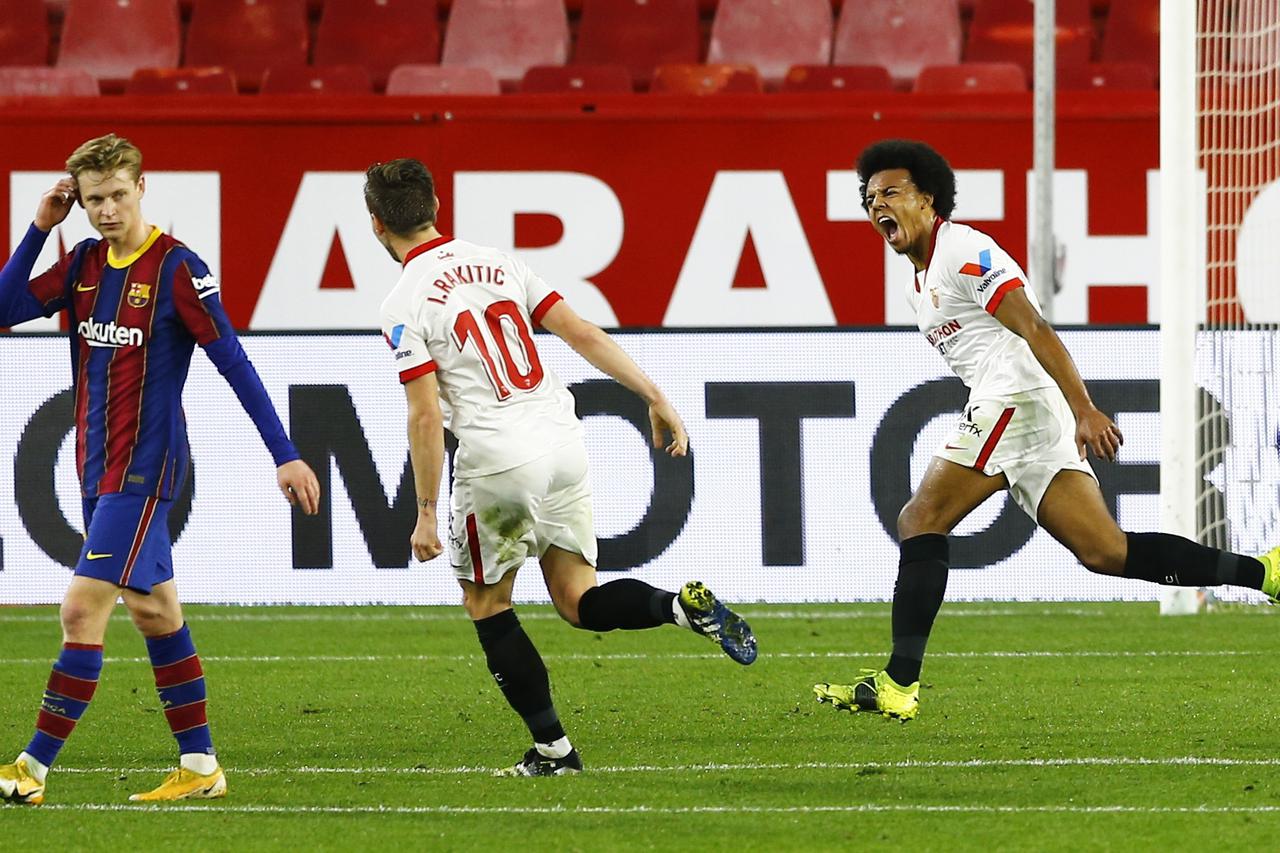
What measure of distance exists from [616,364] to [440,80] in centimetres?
855

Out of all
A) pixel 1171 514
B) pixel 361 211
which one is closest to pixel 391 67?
pixel 361 211

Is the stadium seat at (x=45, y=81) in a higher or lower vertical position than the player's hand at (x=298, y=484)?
higher

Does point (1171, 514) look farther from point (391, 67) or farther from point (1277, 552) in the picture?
point (391, 67)

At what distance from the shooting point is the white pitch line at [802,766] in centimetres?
532

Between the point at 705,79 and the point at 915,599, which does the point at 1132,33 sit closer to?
the point at 705,79

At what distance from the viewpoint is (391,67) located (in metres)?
14.1

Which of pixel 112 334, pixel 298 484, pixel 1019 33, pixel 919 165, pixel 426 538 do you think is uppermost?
pixel 1019 33

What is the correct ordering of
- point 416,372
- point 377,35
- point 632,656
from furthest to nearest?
1. point 377,35
2. point 632,656
3. point 416,372

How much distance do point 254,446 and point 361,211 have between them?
274 centimetres

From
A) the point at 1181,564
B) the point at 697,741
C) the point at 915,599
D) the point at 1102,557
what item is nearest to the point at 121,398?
the point at 697,741

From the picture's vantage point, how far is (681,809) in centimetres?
473

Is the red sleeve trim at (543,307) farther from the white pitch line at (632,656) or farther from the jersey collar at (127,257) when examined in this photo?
the white pitch line at (632,656)

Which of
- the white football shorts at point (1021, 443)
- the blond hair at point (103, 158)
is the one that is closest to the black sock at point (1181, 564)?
the white football shorts at point (1021, 443)

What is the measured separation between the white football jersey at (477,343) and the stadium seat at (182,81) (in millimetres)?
8380
